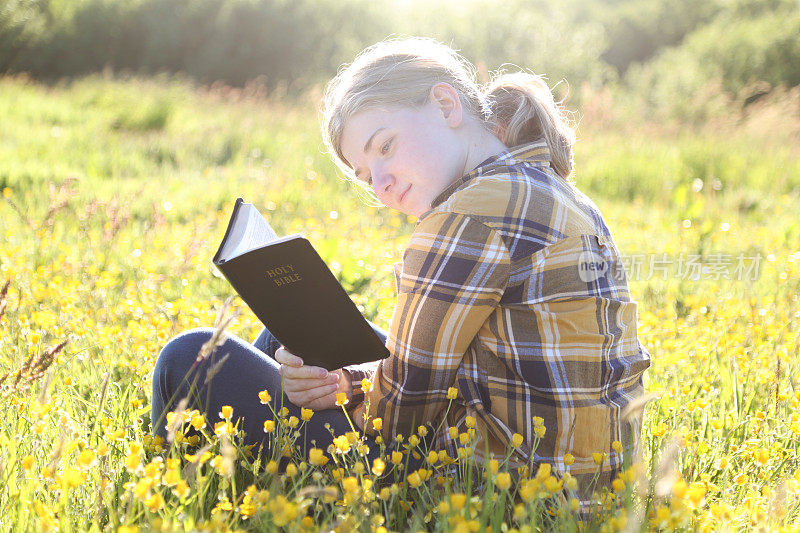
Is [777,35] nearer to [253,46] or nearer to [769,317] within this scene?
[253,46]

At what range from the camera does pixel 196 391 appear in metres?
1.84

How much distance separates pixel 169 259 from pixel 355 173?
2.28 m

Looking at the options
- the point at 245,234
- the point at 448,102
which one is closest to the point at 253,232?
the point at 245,234

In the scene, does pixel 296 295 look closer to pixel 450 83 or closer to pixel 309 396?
pixel 309 396

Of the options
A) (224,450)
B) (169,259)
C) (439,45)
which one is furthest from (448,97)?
(169,259)

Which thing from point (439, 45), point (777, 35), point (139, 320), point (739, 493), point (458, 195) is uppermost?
point (777, 35)

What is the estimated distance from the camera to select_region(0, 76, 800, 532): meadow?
1392 mm

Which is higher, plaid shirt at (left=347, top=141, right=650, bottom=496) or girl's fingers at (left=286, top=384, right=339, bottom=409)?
plaid shirt at (left=347, top=141, right=650, bottom=496)

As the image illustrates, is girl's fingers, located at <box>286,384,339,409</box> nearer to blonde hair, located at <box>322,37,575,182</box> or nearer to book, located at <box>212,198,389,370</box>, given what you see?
book, located at <box>212,198,389,370</box>

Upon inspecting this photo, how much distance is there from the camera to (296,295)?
1.66 meters

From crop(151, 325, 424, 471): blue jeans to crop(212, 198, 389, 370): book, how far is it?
5.9 inches

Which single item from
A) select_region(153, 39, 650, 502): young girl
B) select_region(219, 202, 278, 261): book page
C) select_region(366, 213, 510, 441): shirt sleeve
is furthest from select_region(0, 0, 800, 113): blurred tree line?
select_region(366, 213, 510, 441): shirt sleeve

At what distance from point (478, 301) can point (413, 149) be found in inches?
19.2

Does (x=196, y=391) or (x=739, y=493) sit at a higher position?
(x=196, y=391)
